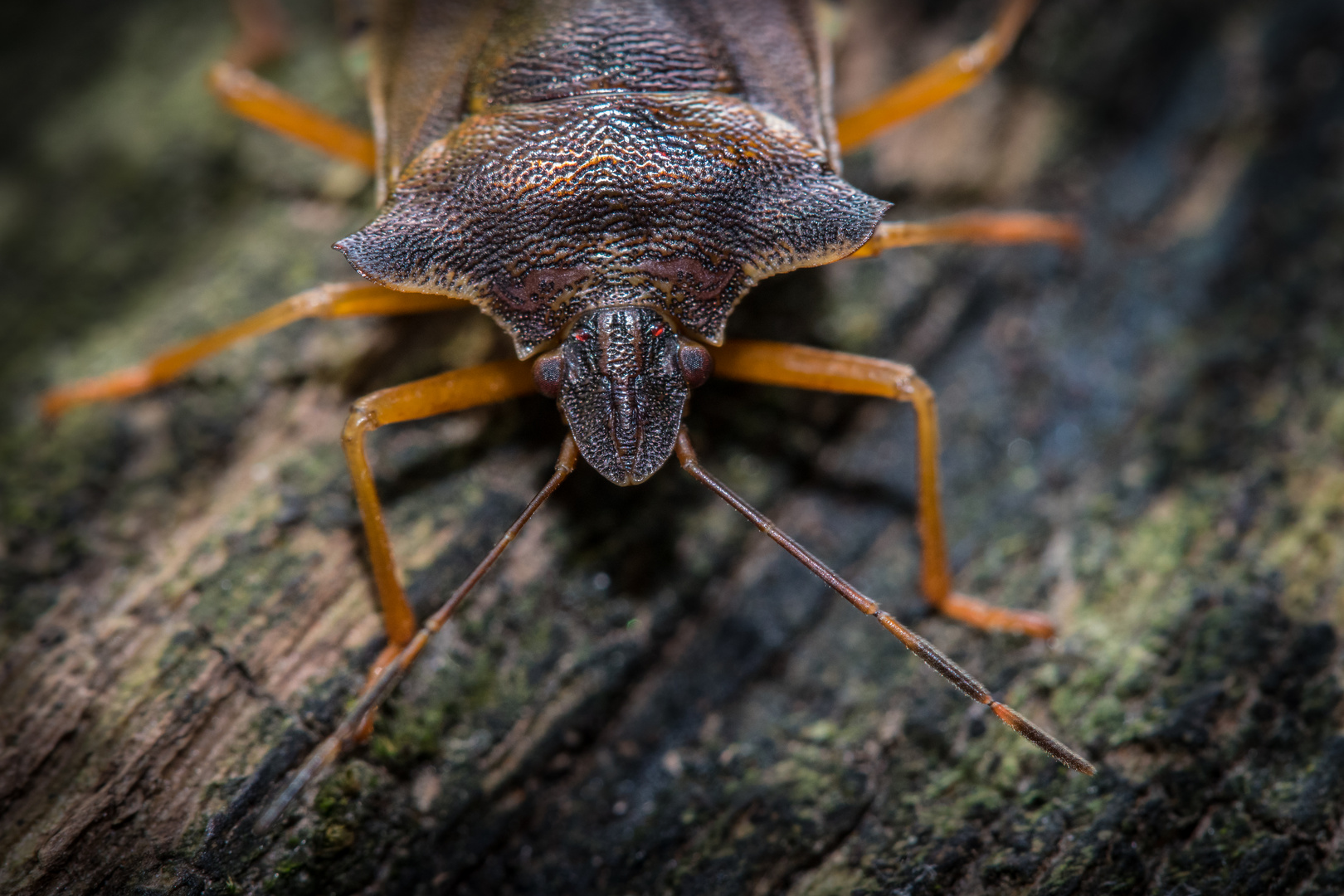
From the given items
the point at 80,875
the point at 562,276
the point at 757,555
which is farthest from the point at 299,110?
the point at 80,875

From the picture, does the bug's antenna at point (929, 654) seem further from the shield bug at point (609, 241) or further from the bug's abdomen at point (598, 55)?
the bug's abdomen at point (598, 55)

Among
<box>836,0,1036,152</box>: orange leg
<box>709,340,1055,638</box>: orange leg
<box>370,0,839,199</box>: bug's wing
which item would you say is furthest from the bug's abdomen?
<box>709,340,1055,638</box>: orange leg

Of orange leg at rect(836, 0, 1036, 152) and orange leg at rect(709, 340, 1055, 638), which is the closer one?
orange leg at rect(709, 340, 1055, 638)

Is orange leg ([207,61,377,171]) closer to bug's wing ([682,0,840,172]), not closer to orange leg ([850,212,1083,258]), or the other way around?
bug's wing ([682,0,840,172])

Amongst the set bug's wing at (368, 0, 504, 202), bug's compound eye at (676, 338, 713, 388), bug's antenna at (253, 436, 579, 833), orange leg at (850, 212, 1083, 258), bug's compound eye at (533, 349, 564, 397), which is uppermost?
bug's wing at (368, 0, 504, 202)

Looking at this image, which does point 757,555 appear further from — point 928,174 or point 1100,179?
point 1100,179

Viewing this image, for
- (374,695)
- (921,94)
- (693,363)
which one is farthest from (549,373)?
(921,94)

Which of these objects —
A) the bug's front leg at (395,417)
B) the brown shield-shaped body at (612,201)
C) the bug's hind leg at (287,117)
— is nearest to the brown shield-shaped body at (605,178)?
the brown shield-shaped body at (612,201)

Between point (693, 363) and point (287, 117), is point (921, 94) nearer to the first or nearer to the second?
point (693, 363)
